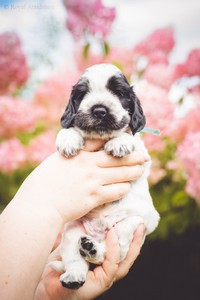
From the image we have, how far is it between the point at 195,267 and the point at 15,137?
1117 millimetres

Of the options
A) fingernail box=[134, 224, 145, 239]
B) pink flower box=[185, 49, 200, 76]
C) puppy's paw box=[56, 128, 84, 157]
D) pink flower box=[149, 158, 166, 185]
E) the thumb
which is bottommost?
fingernail box=[134, 224, 145, 239]

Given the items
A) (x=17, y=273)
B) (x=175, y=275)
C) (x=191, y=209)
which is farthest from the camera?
(x=175, y=275)

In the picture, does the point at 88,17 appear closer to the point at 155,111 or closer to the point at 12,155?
the point at 155,111

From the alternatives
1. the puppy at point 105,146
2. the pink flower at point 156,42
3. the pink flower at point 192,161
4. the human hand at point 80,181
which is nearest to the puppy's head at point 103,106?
the puppy at point 105,146

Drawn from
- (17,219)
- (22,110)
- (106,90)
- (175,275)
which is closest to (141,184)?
(106,90)

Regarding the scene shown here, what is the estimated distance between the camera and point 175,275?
2.10 m

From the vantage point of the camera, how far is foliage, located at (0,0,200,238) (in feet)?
5.89

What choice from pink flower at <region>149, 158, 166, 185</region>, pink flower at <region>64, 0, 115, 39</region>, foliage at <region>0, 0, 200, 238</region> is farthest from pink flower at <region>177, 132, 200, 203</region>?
pink flower at <region>64, 0, 115, 39</region>

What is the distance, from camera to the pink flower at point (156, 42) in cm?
201

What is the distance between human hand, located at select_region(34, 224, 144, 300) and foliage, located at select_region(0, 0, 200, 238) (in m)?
0.37

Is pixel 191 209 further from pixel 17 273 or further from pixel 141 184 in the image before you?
pixel 17 273

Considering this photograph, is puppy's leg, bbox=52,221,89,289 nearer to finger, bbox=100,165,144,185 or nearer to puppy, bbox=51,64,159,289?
puppy, bbox=51,64,159,289

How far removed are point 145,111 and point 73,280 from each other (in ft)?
2.69

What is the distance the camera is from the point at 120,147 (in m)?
1.39
